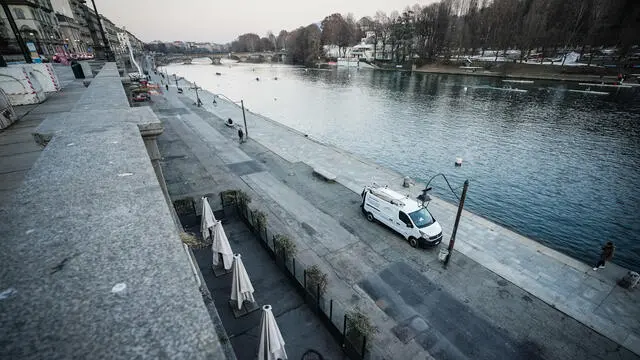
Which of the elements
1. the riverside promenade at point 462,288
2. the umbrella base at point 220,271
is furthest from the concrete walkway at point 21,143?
the riverside promenade at point 462,288

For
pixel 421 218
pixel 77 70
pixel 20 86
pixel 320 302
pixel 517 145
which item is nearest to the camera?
pixel 320 302

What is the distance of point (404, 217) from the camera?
50.5 ft

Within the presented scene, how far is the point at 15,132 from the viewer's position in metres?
12.5

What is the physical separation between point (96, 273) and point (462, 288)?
13666mm

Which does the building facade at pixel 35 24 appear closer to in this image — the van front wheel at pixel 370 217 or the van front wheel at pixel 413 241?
the van front wheel at pixel 370 217

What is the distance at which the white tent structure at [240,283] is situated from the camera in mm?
9602

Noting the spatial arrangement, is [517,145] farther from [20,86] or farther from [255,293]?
[20,86]

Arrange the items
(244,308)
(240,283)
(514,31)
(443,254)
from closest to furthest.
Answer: (240,283)
(244,308)
(443,254)
(514,31)

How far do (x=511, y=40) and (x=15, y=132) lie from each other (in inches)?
5205

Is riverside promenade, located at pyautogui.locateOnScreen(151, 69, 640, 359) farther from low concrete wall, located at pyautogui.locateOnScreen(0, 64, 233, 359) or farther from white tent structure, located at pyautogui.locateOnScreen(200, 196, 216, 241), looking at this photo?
low concrete wall, located at pyautogui.locateOnScreen(0, 64, 233, 359)

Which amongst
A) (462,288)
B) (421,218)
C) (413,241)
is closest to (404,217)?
(421,218)

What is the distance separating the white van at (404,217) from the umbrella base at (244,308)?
8.82 metres

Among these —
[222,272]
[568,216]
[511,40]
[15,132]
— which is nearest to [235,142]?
[15,132]

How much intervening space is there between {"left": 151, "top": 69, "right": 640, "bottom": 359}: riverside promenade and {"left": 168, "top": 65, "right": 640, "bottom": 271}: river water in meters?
4.47
